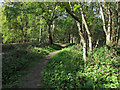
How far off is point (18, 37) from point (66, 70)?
20139 mm

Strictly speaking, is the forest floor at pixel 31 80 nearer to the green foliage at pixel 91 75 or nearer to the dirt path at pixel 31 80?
the dirt path at pixel 31 80

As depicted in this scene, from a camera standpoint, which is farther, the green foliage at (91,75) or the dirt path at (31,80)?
the dirt path at (31,80)

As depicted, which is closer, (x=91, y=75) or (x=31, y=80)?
(x=91, y=75)

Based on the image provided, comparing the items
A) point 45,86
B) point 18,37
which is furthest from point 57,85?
point 18,37

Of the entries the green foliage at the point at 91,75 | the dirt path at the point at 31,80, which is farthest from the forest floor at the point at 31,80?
the green foliage at the point at 91,75

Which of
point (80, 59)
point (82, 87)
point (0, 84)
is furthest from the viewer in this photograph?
point (80, 59)

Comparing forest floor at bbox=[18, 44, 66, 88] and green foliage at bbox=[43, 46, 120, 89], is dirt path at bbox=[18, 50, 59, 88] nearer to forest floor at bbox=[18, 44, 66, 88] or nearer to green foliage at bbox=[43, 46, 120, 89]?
forest floor at bbox=[18, 44, 66, 88]

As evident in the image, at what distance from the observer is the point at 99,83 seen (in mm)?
5859

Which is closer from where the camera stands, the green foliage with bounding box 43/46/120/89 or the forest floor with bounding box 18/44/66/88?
the green foliage with bounding box 43/46/120/89

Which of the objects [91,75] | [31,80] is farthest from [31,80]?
[91,75]

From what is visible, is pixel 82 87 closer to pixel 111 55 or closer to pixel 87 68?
pixel 87 68

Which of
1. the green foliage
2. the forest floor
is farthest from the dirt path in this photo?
the green foliage

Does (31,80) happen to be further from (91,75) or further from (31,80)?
(91,75)

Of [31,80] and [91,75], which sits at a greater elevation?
[91,75]
